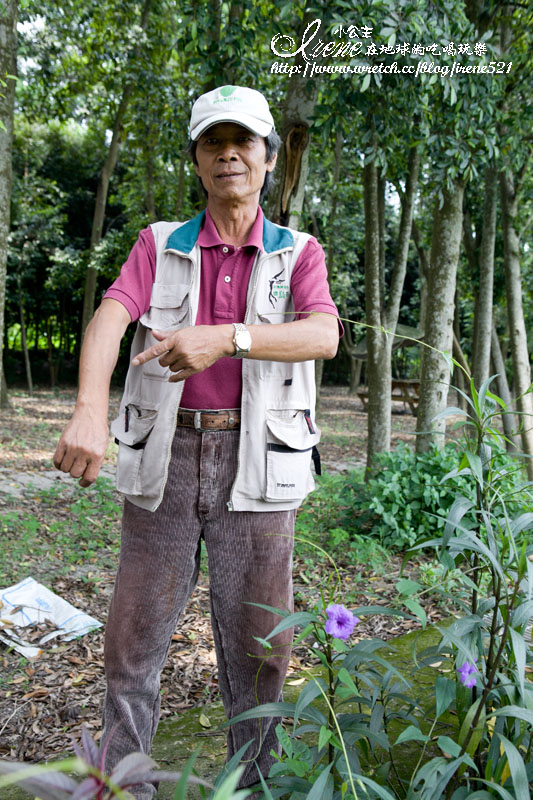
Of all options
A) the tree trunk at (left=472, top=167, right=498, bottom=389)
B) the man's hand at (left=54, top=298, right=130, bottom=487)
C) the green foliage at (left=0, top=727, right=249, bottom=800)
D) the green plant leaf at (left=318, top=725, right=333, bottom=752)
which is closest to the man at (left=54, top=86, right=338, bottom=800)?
the man's hand at (left=54, top=298, right=130, bottom=487)

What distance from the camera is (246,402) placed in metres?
1.82

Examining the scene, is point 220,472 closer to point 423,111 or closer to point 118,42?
point 423,111

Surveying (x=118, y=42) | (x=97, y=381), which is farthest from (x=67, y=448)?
(x=118, y=42)

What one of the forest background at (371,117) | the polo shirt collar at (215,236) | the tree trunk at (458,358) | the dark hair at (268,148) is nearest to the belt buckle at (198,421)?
the polo shirt collar at (215,236)

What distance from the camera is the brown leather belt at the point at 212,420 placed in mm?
1854

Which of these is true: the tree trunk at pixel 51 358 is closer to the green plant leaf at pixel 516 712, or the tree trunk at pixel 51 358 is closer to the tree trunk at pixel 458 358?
the tree trunk at pixel 458 358

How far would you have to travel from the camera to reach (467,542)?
4.48ft

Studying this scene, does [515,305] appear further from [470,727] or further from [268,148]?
[470,727]

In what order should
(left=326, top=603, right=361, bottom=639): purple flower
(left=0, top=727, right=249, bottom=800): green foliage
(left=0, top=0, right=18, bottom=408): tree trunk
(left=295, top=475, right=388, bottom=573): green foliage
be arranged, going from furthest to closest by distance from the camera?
(left=0, top=0, right=18, bottom=408): tree trunk
(left=295, top=475, right=388, bottom=573): green foliage
(left=326, top=603, right=361, bottom=639): purple flower
(left=0, top=727, right=249, bottom=800): green foliage

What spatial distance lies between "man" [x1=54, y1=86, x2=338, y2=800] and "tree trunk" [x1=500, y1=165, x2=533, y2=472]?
405 centimetres

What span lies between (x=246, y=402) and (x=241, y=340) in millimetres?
324

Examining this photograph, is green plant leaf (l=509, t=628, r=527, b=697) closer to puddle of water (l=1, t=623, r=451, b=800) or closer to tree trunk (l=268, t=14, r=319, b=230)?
puddle of water (l=1, t=623, r=451, b=800)

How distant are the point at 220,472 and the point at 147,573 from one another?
0.36 m

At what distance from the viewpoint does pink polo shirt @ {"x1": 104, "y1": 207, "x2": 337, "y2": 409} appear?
1838mm
